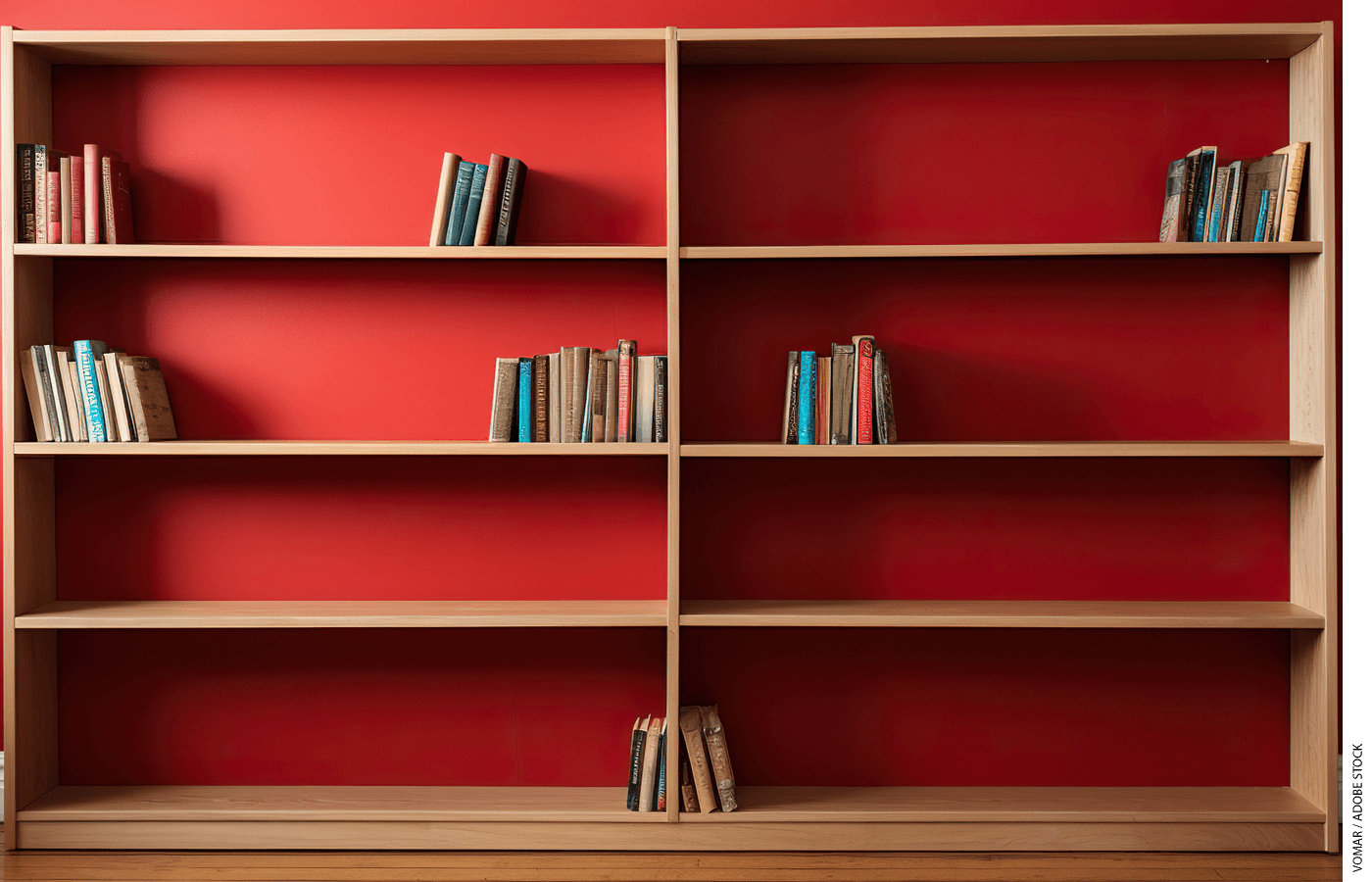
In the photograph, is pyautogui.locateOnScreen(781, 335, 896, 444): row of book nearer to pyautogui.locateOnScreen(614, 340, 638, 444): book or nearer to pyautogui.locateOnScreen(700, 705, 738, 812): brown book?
pyautogui.locateOnScreen(614, 340, 638, 444): book

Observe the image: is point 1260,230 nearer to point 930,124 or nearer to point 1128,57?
point 1128,57

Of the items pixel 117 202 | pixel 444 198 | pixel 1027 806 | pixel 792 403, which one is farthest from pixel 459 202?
pixel 1027 806

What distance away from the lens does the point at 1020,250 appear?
92.8 inches

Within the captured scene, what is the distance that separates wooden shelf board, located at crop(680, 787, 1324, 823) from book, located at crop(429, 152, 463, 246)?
5.29 ft

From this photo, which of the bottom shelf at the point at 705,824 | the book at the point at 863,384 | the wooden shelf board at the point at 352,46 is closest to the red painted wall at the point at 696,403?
the wooden shelf board at the point at 352,46

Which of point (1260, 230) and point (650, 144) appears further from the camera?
point (650, 144)

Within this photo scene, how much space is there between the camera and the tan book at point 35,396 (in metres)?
2.40

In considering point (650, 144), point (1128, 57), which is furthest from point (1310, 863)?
point (650, 144)

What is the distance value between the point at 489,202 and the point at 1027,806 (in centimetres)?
210

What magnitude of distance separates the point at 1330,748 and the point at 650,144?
2.38m

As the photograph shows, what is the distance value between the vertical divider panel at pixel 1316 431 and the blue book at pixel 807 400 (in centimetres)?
130

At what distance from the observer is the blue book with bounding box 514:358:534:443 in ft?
7.84

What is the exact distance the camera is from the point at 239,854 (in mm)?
2457

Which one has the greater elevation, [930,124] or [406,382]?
[930,124]
